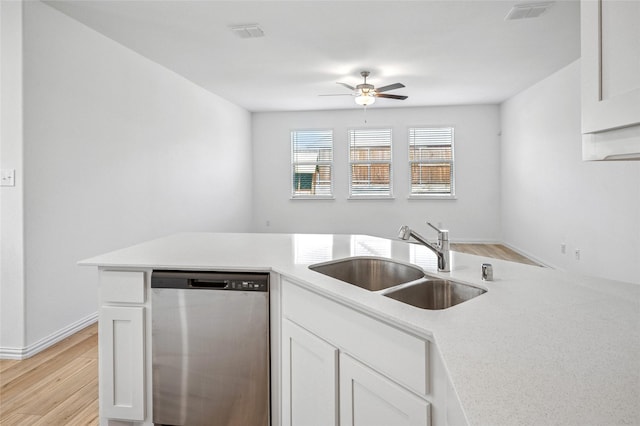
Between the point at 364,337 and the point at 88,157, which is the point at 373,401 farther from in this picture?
the point at 88,157

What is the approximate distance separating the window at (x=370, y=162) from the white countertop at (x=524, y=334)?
5.92m

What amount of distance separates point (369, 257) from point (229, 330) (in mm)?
727

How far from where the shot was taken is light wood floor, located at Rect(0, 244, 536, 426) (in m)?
1.96

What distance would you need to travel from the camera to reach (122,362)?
172 centimetres

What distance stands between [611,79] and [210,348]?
166 centimetres

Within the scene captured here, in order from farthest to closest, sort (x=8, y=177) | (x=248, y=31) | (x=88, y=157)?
(x=248, y=31) → (x=88, y=157) → (x=8, y=177)

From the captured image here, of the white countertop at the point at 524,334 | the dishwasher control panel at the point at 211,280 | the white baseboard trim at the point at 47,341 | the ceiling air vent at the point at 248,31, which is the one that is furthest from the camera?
the ceiling air vent at the point at 248,31

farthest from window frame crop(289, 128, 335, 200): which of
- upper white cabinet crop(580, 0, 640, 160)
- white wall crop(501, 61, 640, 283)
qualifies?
upper white cabinet crop(580, 0, 640, 160)

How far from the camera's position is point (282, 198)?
7.88 metres

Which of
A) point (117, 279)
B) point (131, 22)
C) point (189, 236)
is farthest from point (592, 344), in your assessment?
point (131, 22)

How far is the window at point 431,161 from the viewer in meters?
7.41

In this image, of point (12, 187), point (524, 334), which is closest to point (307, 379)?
point (524, 334)

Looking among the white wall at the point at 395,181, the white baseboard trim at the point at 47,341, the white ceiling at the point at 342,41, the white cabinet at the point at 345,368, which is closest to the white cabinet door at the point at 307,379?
the white cabinet at the point at 345,368

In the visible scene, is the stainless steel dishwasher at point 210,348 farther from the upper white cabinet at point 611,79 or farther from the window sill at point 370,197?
the window sill at point 370,197
